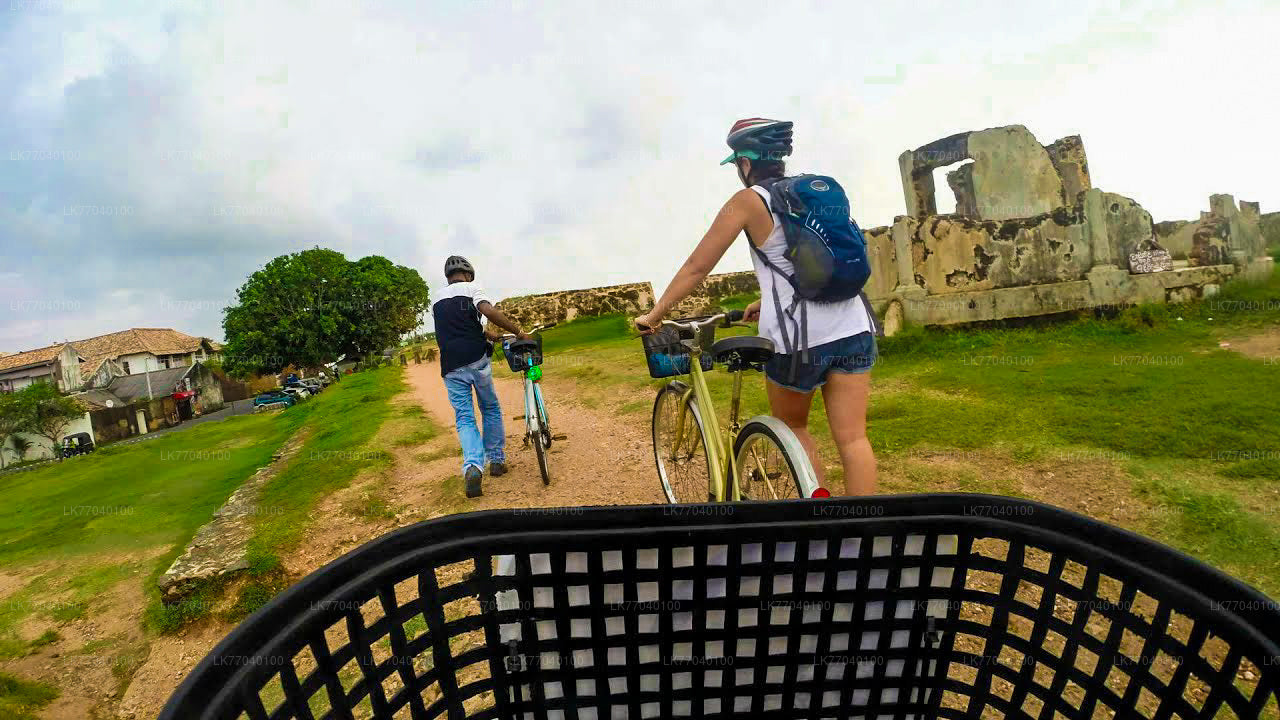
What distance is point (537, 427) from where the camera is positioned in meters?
4.88

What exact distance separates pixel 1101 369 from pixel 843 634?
651 centimetres

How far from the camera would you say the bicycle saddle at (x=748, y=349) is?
7.52 feet

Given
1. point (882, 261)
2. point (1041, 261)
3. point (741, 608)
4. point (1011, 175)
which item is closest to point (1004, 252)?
point (1041, 261)

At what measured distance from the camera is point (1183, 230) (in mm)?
10781

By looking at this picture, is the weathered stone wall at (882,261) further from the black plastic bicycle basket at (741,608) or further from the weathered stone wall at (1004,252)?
the black plastic bicycle basket at (741,608)

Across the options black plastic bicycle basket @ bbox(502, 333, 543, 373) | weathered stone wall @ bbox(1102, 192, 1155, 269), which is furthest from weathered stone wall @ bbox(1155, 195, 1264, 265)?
black plastic bicycle basket @ bbox(502, 333, 543, 373)

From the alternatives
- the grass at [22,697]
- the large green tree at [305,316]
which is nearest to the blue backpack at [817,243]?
the grass at [22,697]

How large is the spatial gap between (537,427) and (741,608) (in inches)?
152

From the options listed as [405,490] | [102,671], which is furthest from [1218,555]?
[102,671]

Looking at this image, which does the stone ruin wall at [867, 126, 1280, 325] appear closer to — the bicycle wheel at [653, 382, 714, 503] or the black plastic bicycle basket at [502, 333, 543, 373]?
the black plastic bicycle basket at [502, 333, 543, 373]

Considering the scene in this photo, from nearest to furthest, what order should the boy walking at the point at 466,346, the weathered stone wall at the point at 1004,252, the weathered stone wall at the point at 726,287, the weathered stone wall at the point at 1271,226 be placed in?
the boy walking at the point at 466,346, the weathered stone wall at the point at 1004,252, the weathered stone wall at the point at 1271,226, the weathered stone wall at the point at 726,287

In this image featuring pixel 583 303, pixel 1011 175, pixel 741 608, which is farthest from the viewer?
pixel 583 303

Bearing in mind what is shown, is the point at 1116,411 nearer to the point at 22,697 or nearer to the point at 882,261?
the point at 882,261

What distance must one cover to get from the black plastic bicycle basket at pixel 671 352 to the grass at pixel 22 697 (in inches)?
129
